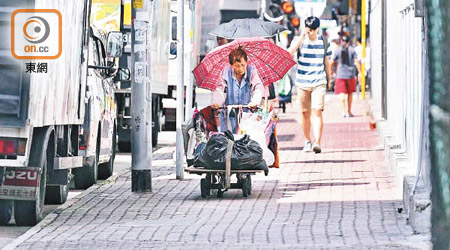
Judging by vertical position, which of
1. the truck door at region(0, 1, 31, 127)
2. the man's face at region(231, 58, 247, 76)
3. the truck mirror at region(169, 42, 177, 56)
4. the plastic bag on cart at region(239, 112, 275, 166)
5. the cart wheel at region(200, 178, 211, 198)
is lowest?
the cart wheel at region(200, 178, 211, 198)

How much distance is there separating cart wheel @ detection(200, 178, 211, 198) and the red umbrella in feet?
5.97

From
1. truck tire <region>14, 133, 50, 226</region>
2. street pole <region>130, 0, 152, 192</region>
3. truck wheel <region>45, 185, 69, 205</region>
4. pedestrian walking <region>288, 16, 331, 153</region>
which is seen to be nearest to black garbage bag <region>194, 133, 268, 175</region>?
street pole <region>130, 0, 152, 192</region>

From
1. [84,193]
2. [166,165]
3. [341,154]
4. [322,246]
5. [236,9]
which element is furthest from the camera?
[236,9]

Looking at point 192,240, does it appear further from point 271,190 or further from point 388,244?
point 271,190

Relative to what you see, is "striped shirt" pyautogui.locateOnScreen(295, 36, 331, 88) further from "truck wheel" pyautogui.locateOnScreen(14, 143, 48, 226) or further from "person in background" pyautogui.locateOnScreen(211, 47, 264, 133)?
"truck wheel" pyautogui.locateOnScreen(14, 143, 48, 226)

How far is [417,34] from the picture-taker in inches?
472

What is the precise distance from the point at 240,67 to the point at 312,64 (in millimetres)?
4788

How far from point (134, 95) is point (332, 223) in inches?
152

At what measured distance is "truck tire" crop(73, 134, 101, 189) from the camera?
14.6 m

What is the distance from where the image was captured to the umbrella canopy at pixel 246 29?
1790cm

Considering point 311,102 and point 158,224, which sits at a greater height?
point 311,102

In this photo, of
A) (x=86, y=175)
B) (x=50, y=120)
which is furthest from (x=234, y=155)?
(x=86, y=175)

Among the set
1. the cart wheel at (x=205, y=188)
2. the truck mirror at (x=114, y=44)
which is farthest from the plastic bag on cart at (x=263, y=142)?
the truck mirror at (x=114, y=44)

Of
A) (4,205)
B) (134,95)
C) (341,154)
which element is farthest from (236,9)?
(4,205)
